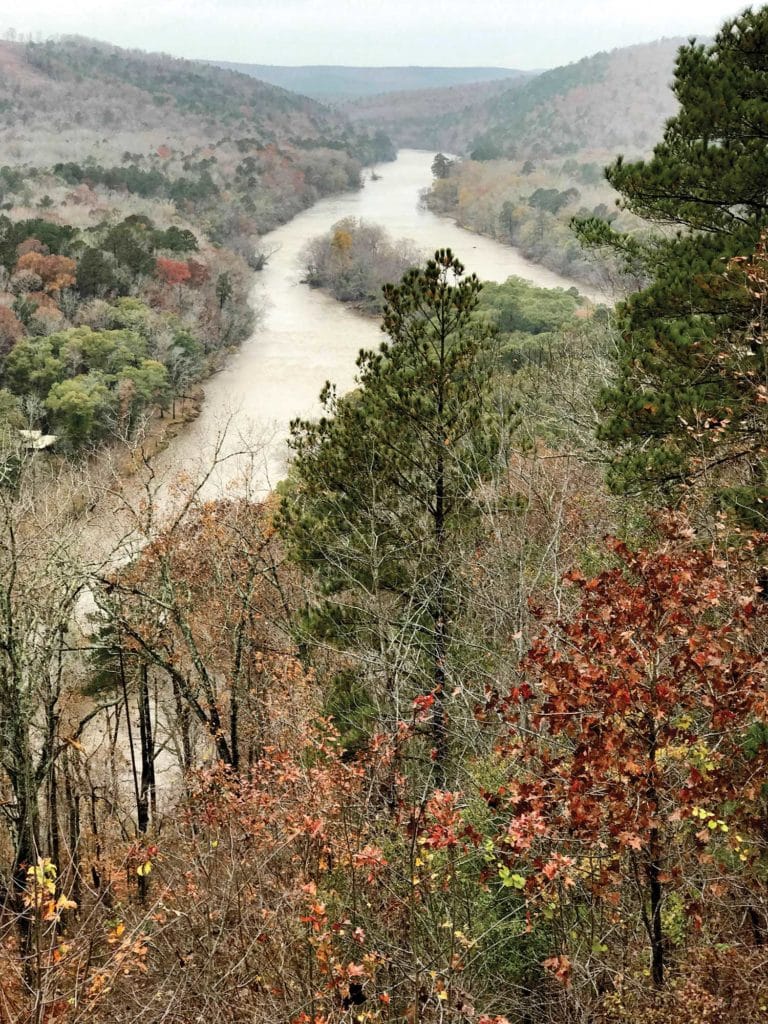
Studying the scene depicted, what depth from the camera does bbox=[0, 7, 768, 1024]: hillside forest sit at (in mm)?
5395

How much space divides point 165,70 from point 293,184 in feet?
357

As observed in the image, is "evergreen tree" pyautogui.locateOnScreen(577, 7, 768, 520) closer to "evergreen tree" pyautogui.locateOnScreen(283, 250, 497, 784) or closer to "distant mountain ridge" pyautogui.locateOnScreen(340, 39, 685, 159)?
"evergreen tree" pyautogui.locateOnScreen(283, 250, 497, 784)

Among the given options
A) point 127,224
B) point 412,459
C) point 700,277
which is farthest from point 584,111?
point 700,277

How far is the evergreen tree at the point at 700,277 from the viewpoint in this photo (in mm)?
8570

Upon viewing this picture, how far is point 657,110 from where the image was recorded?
6230 inches

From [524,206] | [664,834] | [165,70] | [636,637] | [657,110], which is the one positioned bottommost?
[664,834]

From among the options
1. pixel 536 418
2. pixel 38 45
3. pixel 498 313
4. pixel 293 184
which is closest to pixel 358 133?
pixel 38 45

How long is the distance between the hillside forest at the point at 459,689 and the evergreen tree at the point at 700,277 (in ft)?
0.14

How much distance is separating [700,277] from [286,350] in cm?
4545

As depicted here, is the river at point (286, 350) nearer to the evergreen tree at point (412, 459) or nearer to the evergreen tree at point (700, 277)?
the evergreen tree at point (412, 459)

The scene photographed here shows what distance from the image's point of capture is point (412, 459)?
1147 cm

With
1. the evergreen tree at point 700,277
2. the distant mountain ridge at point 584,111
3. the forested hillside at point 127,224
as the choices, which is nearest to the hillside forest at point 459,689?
the evergreen tree at point 700,277

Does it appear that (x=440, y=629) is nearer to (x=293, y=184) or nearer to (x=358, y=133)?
(x=293, y=184)

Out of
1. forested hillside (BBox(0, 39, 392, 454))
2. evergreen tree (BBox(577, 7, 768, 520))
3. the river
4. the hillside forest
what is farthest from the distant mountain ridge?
evergreen tree (BBox(577, 7, 768, 520))
